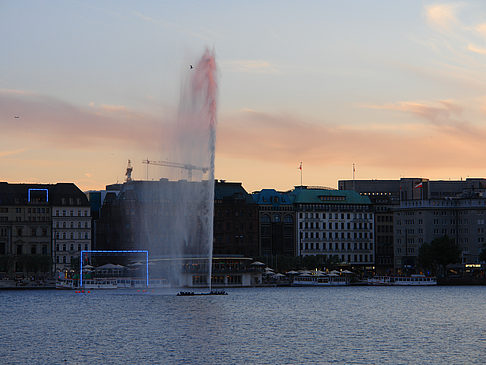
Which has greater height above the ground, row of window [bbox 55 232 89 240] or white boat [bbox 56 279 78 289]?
row of window [bbox 55 232 89 240]

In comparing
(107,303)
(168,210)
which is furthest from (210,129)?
(168,210)

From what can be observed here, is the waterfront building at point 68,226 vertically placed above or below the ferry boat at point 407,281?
above

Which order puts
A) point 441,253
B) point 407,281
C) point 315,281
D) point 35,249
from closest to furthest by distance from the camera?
point 407,281 < point 315,281 < point 441,253 < point 35,249

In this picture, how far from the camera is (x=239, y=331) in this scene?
80.6 meters

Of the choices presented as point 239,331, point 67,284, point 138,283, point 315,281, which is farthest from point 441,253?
point 239,331

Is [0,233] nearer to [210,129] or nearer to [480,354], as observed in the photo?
[210,129]

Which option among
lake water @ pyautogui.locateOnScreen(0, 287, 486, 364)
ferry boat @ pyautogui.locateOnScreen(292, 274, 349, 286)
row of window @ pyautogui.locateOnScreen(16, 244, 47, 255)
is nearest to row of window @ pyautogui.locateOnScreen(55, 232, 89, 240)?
row of window @ pyautogui.locateOnScreen(16, 244, 47, 255)

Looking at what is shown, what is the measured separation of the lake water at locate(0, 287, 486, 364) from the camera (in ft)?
211

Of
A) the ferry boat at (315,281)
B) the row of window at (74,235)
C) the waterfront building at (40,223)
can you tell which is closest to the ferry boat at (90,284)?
the waterfront building at (40,223)

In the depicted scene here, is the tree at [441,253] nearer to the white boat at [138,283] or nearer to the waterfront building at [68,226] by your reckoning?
the white boat at [138,283]

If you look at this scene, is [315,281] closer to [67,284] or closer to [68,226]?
[68,226]

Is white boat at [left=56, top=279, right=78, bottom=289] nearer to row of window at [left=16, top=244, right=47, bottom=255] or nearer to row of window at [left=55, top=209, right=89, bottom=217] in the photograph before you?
row of window at [left=16, top=244, right=47, bottom=255]

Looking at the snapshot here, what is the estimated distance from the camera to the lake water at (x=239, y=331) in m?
64.4

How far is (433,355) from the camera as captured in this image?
65125 millimetres
